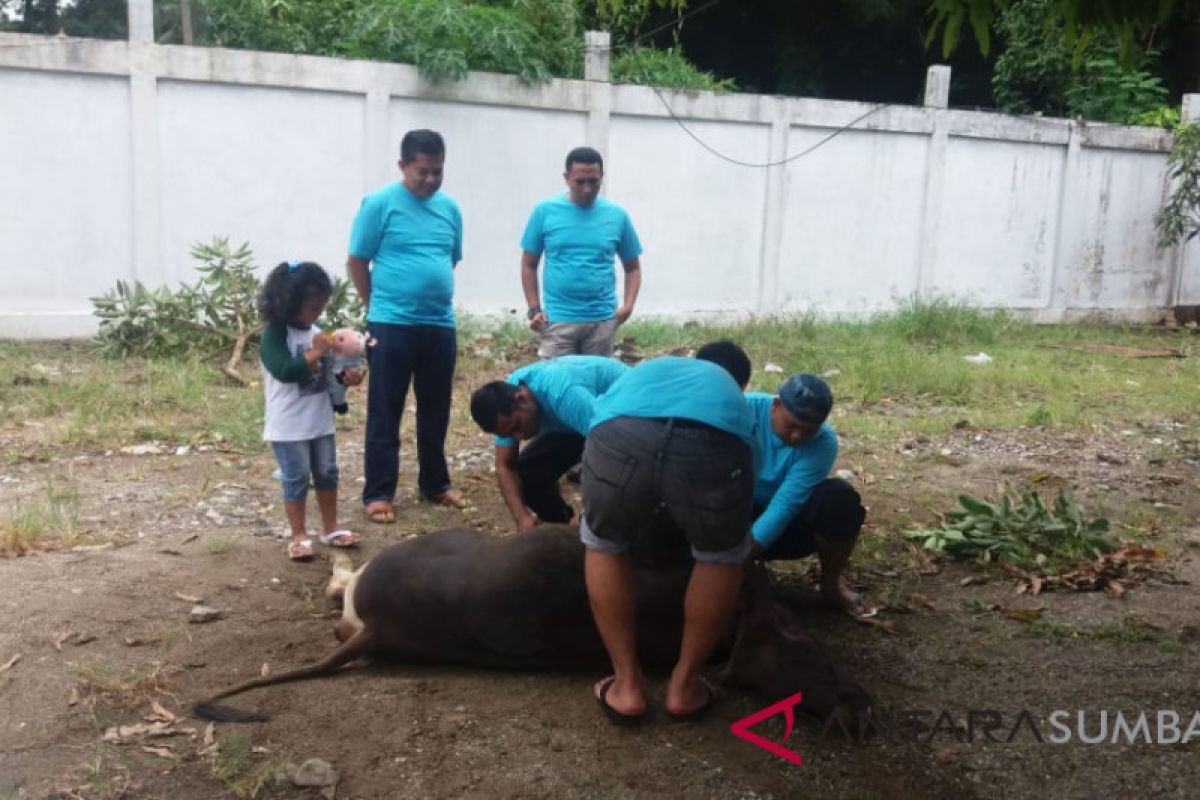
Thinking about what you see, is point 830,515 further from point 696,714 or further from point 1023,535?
point 1023,535

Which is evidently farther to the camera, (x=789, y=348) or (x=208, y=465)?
(x=789, y=348)

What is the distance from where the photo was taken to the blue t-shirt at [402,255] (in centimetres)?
557

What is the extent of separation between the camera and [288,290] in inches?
185

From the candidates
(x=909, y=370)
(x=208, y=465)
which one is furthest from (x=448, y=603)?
(x=909, y=370)

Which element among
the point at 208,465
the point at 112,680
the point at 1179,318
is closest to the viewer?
the point at 112,680

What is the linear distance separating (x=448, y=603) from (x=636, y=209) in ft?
28.2

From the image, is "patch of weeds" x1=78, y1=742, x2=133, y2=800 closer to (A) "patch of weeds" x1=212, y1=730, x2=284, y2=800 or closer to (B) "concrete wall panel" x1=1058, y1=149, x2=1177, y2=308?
(A) "patch of weeds" x1=212, y1=730, x2=284, y2=800

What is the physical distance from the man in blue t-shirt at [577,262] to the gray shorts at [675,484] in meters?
2.99

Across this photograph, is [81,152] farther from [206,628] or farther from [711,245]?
[206,628]

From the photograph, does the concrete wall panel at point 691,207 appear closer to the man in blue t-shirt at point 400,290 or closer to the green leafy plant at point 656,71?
the green leafy plant at point 656,71

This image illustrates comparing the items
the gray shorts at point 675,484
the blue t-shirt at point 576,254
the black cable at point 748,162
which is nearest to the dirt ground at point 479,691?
the gray shorts at point 675,484

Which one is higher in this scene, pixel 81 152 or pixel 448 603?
pixel 81 152

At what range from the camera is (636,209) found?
38.9 feet

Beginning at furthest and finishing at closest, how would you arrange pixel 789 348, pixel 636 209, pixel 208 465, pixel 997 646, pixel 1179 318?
pixel 1179 318 < pixel 636 209 < pixel 789 348 < pixel 208 465 < pixel 997 646
